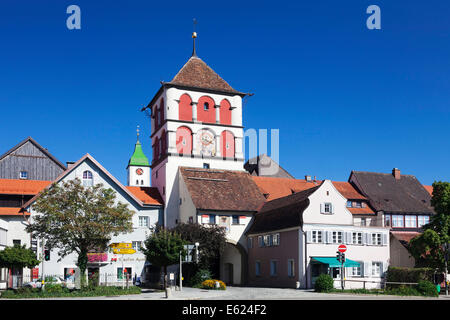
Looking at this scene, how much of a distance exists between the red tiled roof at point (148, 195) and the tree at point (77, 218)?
729 inches

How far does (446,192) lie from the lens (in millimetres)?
49781

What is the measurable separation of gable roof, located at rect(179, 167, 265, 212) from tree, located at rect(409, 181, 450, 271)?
1668 cm

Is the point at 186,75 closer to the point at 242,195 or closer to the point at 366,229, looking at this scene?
the point at 242,195

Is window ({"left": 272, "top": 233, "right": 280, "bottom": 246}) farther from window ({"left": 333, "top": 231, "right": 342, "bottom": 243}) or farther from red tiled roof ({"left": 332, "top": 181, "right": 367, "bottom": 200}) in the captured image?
red tiled roof ({"left": 332, "top": 181, "right": 367, "bottom": 200})

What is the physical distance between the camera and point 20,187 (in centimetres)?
5747

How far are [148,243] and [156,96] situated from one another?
30.6m

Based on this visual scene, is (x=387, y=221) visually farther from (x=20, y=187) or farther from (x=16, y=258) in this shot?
(x=16, y=258)

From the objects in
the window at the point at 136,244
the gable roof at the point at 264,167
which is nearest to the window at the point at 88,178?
the window at the point at 136,244

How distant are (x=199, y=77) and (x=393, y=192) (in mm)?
27308

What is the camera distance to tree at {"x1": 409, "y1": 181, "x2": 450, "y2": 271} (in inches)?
1914

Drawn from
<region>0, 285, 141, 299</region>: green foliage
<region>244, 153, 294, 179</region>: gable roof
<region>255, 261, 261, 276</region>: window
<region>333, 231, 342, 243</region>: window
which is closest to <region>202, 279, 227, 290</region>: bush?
<region>0, 285, 141, 299</region>: green foliage

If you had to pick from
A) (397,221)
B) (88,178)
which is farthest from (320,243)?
(88,178)

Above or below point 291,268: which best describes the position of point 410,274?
below

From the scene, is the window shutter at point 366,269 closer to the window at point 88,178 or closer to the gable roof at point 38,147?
the window at point 88,178
